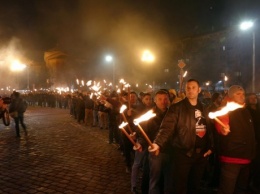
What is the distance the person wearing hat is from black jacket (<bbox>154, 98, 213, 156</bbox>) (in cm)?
23

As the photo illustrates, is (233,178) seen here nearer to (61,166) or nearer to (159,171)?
(159,171)

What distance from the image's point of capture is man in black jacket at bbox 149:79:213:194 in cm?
436

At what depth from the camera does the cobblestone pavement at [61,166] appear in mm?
6508

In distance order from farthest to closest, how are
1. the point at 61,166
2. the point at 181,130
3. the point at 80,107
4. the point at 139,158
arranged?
the point at 80,107
the point at 61,166
the point at 139,158
the point at 181,130

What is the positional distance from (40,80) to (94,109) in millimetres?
58267

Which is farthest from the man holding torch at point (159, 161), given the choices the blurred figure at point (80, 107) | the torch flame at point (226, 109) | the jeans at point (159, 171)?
the blurred figure at point (80, 107)

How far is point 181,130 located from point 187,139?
0.15 meters

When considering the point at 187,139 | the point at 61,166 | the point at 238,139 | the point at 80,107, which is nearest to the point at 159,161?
the point at 187,139

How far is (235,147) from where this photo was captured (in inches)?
175

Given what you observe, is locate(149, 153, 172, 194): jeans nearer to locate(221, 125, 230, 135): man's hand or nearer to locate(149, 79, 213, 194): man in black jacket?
locate(149, 79, 213, 194): man in black jacket

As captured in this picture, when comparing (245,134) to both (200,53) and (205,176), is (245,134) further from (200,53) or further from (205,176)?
(200,53)

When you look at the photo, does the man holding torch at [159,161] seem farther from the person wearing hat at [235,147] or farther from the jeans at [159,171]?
the person wearing hat at [235,147]

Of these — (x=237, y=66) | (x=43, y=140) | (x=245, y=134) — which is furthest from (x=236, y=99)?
(x=237, y=66)

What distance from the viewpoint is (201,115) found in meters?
4.53
